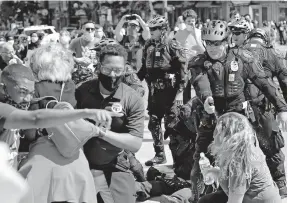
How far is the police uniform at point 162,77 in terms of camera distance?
8.09 metres

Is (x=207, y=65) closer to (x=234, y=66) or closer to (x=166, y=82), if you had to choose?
(x=234, y=66)

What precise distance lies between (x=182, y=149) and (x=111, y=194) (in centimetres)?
326

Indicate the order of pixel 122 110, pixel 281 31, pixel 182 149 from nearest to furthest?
1. pixel 122 110
2. pixel 182 149
3. pixel 281 31

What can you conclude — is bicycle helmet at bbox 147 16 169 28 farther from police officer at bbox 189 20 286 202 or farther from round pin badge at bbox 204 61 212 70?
round pin badge at bbox 204 61 212 70

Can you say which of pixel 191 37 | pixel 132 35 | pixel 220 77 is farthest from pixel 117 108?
pixel 191 37

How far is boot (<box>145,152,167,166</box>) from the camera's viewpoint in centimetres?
820

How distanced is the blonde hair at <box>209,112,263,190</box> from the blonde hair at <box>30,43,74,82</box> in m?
1.11

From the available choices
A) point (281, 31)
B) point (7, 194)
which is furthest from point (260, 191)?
point (281, 31)

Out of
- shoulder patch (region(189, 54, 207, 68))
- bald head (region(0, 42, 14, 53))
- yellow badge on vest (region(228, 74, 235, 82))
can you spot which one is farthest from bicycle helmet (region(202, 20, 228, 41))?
bald head (region(0, 42, 14, 53))

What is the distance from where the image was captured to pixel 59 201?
344cm

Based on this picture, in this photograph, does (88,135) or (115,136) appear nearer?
(88,135)

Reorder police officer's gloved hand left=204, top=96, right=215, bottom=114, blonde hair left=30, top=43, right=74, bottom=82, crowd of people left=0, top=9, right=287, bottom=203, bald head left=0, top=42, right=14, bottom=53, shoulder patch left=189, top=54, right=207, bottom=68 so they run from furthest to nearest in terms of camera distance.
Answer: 1. bald head left=0, top=42, right=14, bottom=53
2. shoulder patch left=189, top=54, right=207, bottom=68
3. police officer's gloved hand left=204, top=96, right=215, bottom=114
4. blonde hair left=30, top=43, right=74, bottom=82
5. crowd of people left=0, top=9, right=287, bottom=203

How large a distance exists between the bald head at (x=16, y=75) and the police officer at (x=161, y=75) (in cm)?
453

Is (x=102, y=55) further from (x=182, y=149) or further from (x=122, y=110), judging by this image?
(x=182, y=149)
